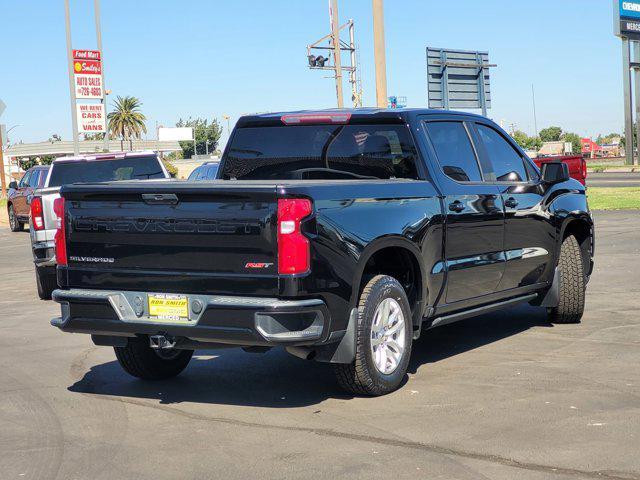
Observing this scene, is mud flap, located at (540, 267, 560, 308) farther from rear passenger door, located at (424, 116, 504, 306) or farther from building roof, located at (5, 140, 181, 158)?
building roof, located at (5, 140, 181, 158)

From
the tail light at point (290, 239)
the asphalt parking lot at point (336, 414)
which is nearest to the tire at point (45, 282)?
the asphalt parking lot at point (336, 414)

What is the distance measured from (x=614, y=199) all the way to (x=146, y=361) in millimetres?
24201

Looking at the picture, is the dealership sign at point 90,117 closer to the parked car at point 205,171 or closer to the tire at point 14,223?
the tire at point 14,223

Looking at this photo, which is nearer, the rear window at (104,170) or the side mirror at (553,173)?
the side mirror at (553,173)

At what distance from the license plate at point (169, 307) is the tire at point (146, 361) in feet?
2.99

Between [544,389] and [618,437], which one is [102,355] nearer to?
[544,389]

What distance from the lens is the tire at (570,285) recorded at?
30.6 ft

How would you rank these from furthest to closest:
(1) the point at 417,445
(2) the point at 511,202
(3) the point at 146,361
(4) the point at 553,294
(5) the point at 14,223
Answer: (5) the point at 14,223
(4) the point at 553,294
(2) the point at 511,202
(3) the point at 146,361
(1) the point at 417,445

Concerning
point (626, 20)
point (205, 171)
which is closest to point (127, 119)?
point (626, 20)

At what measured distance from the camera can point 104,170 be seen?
15375 mm

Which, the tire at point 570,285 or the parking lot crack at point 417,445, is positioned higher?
the tire at point 570,285

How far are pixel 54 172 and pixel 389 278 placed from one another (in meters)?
10.0

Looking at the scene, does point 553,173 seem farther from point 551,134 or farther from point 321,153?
point 551,134

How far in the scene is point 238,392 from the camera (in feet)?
23.2
